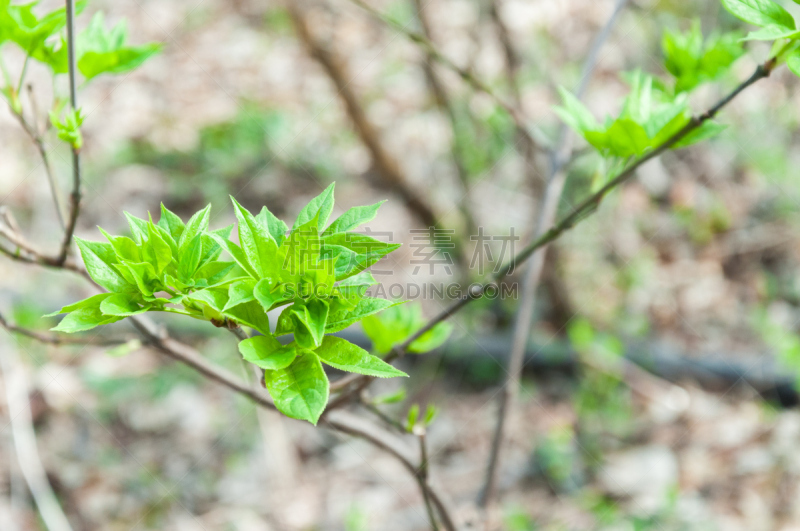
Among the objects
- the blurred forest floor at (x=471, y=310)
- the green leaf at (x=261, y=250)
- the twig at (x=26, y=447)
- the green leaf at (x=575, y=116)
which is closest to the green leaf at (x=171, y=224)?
the green leaf at (x=261, y=250)

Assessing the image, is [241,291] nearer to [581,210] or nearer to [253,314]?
[253,314]

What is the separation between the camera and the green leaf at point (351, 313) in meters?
0.51

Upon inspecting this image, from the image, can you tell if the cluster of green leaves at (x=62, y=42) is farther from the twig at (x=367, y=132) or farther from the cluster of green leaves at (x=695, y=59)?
the twig at (x=367, y=132)

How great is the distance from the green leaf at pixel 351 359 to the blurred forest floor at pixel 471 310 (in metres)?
1.41

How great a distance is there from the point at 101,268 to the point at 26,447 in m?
1.98

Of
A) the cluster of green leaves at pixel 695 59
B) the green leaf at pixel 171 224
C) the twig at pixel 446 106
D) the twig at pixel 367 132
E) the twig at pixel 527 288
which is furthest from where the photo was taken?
the twig at pixel 367 132

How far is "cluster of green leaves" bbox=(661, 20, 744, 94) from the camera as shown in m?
0.87

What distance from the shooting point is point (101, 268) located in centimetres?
54

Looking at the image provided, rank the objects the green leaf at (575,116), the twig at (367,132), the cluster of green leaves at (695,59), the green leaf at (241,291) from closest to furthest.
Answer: the green leaf at (241,291)
the green leaf at (575,116)
the cluster of green leaves at (695,59)
the twig at (367,132)

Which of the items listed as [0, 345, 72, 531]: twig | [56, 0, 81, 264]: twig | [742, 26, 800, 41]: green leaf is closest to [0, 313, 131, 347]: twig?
[56, 0, 81, 264]: twig

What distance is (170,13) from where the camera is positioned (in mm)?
4375

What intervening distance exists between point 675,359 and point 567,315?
1.60 ft

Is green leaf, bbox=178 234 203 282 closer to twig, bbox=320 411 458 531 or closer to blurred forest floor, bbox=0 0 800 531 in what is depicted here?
twig, bbox=320 411 458 531

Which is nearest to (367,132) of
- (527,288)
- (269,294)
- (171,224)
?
(527,288)
